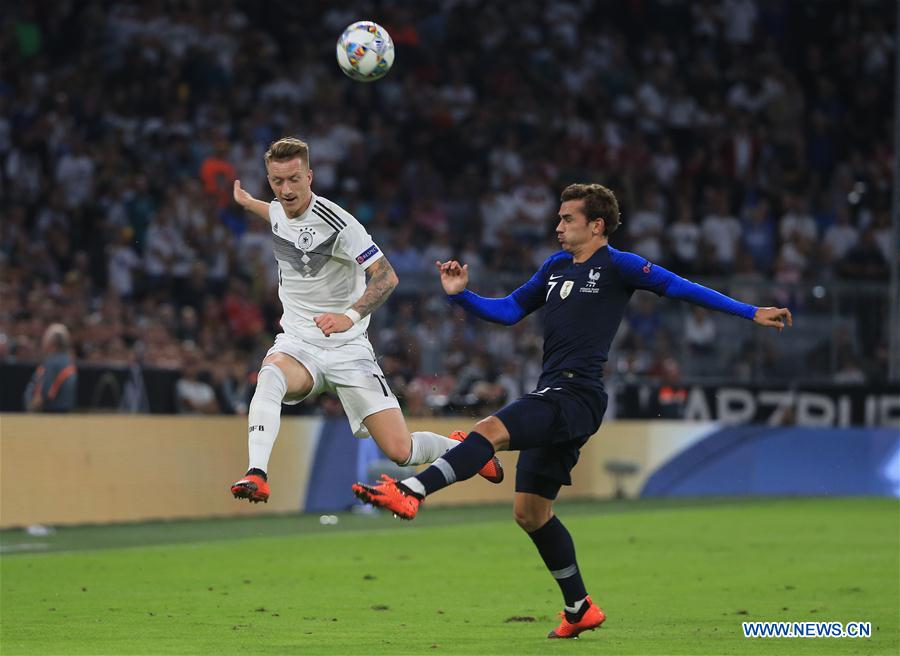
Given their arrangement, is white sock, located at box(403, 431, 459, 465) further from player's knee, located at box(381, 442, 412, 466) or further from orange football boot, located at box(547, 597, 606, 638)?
orange football boot, located at box(547, 597, 606, 638)

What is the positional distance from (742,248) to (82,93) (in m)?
10.6

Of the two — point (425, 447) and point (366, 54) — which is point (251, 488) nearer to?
point (425, 447)

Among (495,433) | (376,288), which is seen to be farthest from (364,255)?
(495,433)

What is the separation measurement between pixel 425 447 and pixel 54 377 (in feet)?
26.5

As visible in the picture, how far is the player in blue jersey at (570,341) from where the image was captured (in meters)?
8.60

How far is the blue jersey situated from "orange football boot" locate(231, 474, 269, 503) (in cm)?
169

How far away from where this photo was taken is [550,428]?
852cm

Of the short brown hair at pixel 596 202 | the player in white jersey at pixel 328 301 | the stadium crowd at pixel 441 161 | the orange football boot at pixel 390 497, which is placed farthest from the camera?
the stadium crowd at pixel 441 161

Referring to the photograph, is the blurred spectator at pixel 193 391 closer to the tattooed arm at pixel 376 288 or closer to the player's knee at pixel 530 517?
the tattooed arm at pixel 376 288

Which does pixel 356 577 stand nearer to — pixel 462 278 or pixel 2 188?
pixel 462 278

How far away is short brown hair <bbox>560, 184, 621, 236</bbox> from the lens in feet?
29.6

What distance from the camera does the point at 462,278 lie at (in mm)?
9172

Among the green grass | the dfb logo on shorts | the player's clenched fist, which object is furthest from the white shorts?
the green grass

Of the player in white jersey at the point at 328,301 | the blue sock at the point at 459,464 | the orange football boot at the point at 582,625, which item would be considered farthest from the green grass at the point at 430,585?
the player in white jersey at the point at 328,301
